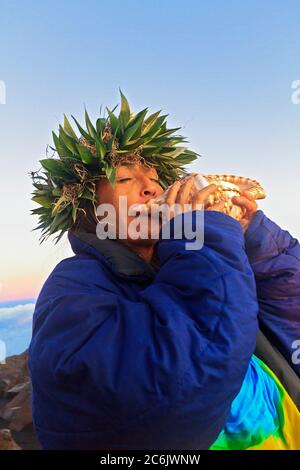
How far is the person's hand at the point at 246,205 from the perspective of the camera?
2.01m

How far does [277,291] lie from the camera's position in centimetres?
201

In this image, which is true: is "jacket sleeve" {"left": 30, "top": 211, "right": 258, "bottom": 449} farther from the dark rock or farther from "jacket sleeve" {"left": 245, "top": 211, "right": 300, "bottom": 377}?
the dark rock

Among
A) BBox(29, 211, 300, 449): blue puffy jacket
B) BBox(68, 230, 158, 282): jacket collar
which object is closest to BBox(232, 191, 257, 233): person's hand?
BBox(29, 211, 300, 449): blue puffy jacket

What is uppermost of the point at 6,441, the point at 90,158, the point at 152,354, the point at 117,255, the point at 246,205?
the point at 90,158

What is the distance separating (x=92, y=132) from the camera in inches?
98.8

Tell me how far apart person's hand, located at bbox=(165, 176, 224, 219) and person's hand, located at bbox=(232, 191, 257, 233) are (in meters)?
0.14

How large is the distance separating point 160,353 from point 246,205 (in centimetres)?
89

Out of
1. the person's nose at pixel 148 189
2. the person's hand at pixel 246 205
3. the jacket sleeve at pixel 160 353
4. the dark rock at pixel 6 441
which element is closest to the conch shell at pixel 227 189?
the person's hand at pixel 246 205

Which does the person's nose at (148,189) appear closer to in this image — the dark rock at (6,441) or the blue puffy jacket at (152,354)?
the blue puffy jacket at (152,354)

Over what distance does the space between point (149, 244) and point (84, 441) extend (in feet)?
3.07

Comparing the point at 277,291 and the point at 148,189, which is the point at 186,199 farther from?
the point at 277,291

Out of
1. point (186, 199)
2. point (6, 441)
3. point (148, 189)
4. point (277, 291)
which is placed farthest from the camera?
point (6, 441)

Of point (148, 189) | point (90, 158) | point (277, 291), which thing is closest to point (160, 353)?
point (277, 291)

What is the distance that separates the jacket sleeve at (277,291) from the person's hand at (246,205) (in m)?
0.07
